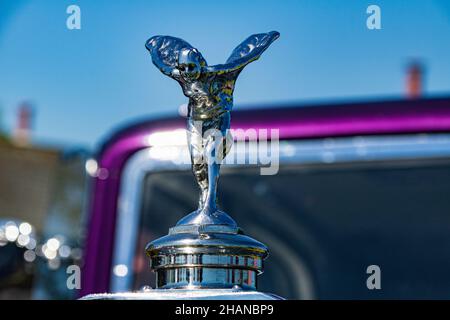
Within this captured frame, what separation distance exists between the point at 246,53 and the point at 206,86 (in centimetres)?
6

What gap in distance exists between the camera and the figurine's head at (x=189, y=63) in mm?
1001

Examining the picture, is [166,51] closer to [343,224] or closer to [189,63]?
[189,63]

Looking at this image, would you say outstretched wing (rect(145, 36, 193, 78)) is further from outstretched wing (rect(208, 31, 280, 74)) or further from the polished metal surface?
the polished metal surface

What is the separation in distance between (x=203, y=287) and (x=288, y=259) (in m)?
1.42

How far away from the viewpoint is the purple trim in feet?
8.00

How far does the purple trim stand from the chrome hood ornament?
4.79 ft

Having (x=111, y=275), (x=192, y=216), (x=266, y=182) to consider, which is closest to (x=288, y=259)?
(x=266, y=182)

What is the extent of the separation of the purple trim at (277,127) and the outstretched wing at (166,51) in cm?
151

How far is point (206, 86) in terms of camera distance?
3.40 ft

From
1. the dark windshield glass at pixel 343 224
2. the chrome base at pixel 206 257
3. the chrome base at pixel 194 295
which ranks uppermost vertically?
the dark windshield glass at pixel 343 224

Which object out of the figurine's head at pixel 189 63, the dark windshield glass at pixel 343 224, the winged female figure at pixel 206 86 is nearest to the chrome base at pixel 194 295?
the winged female figure at pixel 206 86

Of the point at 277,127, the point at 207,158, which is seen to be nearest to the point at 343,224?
the point at 277,127

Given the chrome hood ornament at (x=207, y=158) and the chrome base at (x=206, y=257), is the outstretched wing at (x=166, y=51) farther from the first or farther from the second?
the chrome base at (x=206, y=257)

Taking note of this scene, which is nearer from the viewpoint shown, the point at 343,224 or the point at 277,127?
the point at 343,224
